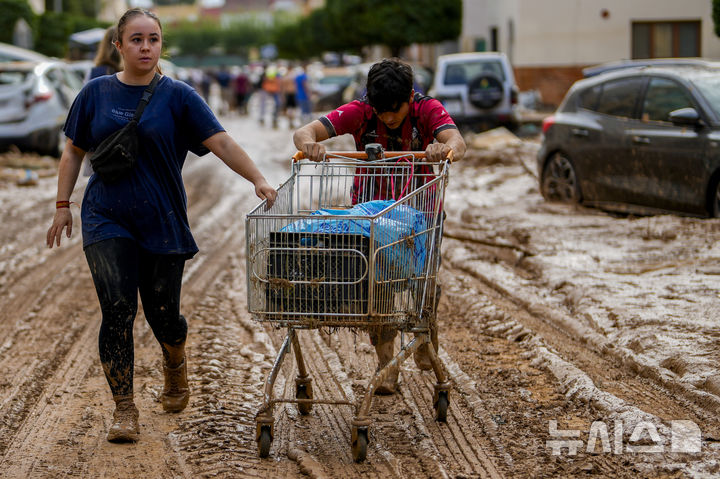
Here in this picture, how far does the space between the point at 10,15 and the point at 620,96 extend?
33.3m

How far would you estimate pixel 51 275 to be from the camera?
9477 mm

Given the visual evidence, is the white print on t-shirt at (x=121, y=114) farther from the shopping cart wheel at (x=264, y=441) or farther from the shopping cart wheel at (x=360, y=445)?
the shopping cart wheel at (x=360, y=445)

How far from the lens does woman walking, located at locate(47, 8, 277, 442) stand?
4.96 meters

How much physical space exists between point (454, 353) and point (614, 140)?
5.61 meters

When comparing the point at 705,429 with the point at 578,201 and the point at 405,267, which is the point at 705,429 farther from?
the point at 578,201

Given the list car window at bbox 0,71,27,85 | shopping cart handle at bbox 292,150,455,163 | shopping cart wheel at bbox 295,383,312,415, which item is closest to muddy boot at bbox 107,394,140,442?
shopping cart wheel at bbox 295,383,312,415

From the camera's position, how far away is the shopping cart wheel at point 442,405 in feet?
17.3

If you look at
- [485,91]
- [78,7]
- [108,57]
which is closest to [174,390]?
[108,57]

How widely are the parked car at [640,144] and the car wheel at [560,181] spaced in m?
0.01

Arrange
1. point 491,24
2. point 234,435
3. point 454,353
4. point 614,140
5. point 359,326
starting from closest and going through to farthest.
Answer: point 359,326 → point 234,435 → point 454,353 → point 614,140 → point 491,24

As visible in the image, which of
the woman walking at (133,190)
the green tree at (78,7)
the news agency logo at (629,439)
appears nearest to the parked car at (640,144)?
the news agency logo at (629,439)

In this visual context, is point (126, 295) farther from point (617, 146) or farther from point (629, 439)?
point (617, 146)

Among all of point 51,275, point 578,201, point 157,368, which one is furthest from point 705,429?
point 578,201

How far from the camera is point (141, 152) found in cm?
500
